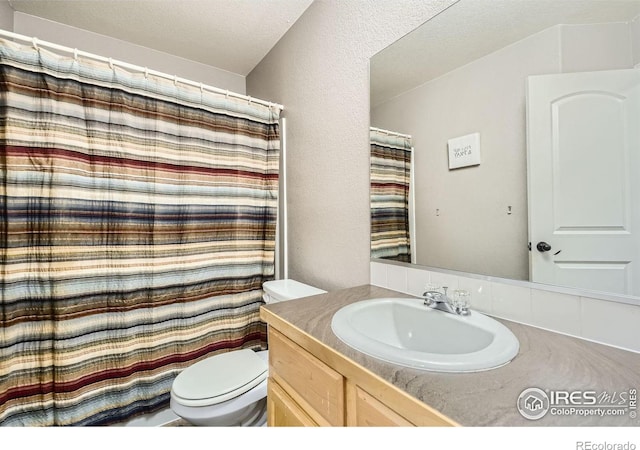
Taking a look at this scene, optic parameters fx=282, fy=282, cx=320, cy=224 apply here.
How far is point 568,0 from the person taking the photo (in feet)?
2.42

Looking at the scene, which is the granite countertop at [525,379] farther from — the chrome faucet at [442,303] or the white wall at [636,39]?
the white wall at [636,39]

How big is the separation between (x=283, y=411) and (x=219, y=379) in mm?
526

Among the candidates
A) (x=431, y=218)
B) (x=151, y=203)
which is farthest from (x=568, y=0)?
(x=151, y=203)

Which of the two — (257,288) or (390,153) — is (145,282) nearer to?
(257,288)

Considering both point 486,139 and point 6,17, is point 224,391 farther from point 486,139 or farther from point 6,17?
point 6,17

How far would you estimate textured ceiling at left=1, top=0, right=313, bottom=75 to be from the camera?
1.54m

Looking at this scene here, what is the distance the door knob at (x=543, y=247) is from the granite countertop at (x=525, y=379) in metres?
0.22

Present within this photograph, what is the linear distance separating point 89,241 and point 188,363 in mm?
805

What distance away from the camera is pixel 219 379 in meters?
1.23

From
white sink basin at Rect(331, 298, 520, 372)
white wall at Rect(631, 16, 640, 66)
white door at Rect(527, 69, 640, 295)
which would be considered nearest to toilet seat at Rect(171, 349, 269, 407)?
white sink basin at Rect(331, 298, 520, 372)

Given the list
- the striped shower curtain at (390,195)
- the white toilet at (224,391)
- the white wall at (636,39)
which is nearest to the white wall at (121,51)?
the striped shower curtain at (390,195)

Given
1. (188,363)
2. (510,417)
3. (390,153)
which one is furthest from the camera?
(188,363)

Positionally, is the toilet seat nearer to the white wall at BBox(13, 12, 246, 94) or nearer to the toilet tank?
the toilet tank

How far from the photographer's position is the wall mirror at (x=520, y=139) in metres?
0.66
